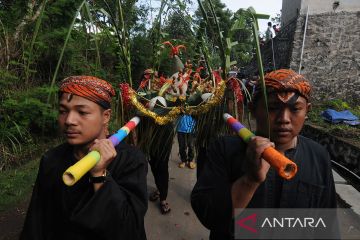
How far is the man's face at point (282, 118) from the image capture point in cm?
145

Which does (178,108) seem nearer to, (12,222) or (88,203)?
(88,203)

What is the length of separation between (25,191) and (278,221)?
3.71 m

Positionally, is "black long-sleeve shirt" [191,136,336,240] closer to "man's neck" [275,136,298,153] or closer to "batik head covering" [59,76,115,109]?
"man's neck" [275,136,298,153]

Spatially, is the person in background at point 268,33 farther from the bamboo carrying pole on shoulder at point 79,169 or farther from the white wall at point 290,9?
the bamboo carrying pole on shoulder at point 79,169

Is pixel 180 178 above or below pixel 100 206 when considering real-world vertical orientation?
below

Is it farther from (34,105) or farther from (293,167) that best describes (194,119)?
(34,105)

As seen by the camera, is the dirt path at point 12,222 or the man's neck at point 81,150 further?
the dirt path at point 12,222

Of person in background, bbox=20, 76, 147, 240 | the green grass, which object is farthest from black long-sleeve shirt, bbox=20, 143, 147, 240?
the green grass

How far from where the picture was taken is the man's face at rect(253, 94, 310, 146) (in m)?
1.45

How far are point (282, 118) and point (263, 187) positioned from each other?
0.33 metres

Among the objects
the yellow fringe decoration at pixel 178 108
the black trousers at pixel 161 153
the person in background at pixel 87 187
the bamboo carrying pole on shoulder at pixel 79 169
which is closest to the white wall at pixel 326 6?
Answer: the black trousers at pixel 161 153

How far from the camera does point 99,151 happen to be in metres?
1.32

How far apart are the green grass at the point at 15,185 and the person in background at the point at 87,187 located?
7.86 feet

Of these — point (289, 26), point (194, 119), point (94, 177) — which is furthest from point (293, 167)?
point (289, 26)
